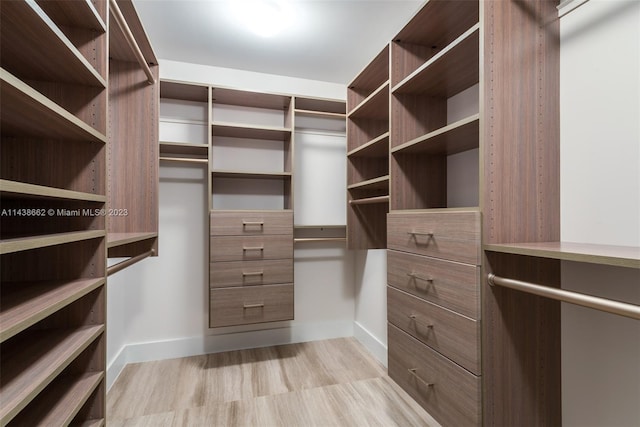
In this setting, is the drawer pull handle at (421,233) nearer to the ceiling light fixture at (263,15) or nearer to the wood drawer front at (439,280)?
the wood drawer front at (439,280)

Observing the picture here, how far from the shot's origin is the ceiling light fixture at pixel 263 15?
1762mm

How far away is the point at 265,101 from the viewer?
2.51 metres

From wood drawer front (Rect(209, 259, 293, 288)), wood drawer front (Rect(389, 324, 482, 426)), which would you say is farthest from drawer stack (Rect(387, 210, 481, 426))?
wood drawer front (Rect(209, 259, 293, 288))

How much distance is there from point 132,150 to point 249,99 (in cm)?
99

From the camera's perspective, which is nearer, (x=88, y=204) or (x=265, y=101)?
(x=88, y=204)

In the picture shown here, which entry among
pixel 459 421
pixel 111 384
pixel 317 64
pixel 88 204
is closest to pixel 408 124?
pixel 317 64

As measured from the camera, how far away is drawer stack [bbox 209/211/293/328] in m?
2.18

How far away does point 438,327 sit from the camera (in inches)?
50.3

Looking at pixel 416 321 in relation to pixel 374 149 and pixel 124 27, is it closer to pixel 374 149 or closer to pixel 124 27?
pixel 374 149

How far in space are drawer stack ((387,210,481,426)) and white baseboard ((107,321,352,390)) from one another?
1.27m

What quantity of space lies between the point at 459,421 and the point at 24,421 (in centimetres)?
141

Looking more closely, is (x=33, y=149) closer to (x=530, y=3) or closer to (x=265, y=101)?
(x=265, y=101)

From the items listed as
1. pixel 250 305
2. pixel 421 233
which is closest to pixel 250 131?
pixel 250 305

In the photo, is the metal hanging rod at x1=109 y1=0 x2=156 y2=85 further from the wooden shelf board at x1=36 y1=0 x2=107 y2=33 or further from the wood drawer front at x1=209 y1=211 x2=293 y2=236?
the wood drawer front at x1=209 y1=211 x2=293 y2=236
